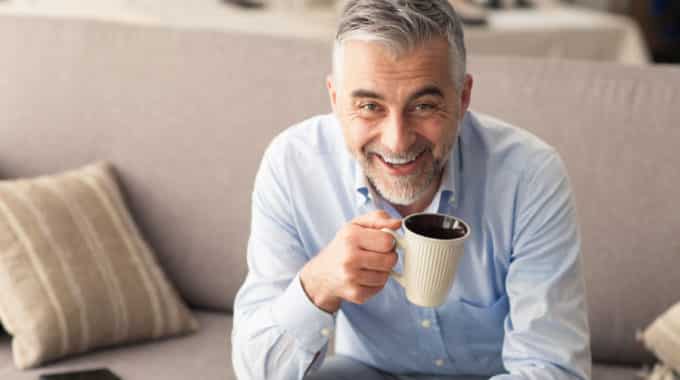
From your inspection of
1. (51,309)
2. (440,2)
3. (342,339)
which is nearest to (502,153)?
(440,2)

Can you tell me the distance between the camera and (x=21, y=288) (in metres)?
1.69

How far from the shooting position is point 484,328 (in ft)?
4.77

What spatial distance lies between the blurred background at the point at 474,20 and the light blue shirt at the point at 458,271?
1.89 meters

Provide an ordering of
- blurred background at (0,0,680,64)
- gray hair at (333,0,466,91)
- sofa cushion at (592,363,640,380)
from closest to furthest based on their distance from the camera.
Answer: gray hair at (333,0,466,91)
sofa cushion at (592,363,640,380)
blurred background at (0,0,680,64)

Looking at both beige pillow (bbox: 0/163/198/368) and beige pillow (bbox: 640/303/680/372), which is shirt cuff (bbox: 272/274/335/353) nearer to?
beige pillow (bbox: 0/163/198/368)

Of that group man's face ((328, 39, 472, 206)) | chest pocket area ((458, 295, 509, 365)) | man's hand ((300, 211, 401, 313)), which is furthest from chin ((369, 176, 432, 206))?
chest pocket area ((458, 295, 509, 365))

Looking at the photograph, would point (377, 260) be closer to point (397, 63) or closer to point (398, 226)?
point (398, 226)

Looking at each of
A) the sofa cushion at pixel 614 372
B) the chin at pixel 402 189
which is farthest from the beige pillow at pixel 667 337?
the chin at pixel 402 189

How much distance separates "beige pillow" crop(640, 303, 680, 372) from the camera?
5.32ft

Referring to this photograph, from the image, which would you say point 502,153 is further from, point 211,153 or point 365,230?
point 211,153

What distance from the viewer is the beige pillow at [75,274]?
1.69 m

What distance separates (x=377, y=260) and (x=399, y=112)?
213 mm

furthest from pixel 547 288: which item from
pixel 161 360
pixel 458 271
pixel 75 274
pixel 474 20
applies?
pixel 474 20

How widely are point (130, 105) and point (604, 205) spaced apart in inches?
42.0
